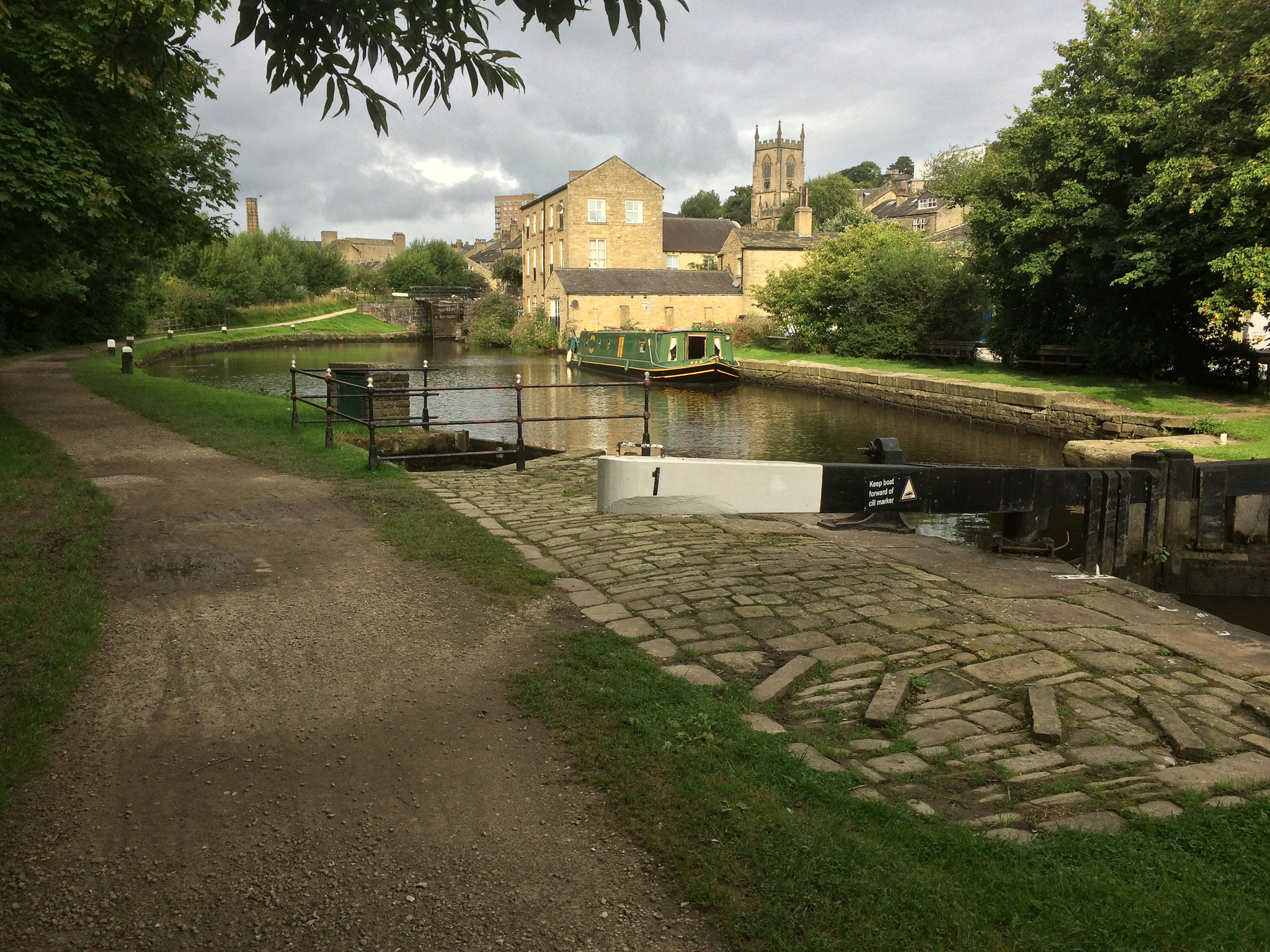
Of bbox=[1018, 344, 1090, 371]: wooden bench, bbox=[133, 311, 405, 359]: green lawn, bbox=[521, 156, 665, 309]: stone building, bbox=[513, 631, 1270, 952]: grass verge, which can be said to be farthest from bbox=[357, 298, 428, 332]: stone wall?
bbox=[513, 631, 1270, 952]: grass verge

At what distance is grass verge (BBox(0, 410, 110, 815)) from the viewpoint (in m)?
3.64

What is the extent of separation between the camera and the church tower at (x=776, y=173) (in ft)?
317

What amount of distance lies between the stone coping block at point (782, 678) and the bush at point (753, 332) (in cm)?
Result: 3709

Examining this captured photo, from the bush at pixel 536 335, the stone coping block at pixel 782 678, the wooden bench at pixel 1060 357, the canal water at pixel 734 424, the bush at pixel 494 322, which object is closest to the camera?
the stone coping block at pixel 782 678

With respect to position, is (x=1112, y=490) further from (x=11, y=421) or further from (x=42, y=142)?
(x=11, y=421)

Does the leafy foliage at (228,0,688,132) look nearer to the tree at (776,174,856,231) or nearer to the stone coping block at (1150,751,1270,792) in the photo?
the stone coping block at (1150,751,1270,792)

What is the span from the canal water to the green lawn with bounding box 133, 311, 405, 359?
2.67 meters

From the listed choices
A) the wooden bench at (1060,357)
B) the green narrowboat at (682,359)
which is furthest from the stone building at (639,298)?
the wooden bench at (1060,357)

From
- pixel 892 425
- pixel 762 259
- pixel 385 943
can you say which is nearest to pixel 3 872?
pixel 385 943

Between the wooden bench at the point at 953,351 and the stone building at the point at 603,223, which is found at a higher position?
the stone building at the point at 603,223

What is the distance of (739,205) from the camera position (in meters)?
108

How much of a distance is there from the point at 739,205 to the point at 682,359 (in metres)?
81.7

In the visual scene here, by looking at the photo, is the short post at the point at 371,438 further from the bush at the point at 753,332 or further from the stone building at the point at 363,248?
the stone building at the point at 363,248

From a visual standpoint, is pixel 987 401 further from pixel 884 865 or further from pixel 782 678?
pixel 884 865
